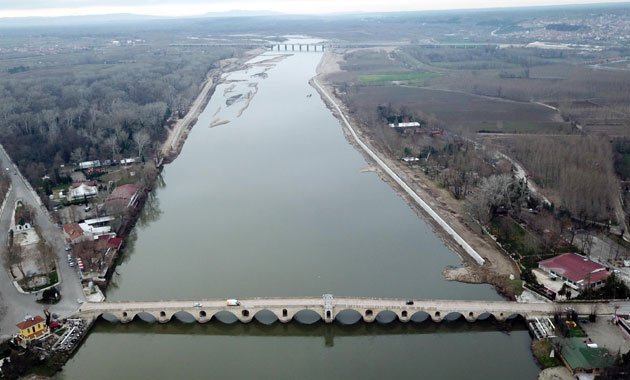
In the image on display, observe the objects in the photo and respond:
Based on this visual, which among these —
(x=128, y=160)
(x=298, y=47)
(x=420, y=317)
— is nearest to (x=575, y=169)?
(x=420, y=317)

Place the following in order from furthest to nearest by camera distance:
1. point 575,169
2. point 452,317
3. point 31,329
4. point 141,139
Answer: point 141,139 → point 575,169 → point 452,317 → point 31,329

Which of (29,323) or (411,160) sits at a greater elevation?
(29,323)

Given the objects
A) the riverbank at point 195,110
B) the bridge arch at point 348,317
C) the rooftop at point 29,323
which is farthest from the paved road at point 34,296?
the riverbank at point 195,110

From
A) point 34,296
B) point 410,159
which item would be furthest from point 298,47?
point 34,296

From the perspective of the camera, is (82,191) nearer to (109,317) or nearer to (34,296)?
(34,296)

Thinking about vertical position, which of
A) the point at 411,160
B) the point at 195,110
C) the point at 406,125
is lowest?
the point at 195,110

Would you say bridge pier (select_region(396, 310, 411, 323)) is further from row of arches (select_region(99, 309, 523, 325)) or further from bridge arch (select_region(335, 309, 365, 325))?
bridge arch (select_region(335, 309, 365, 325))

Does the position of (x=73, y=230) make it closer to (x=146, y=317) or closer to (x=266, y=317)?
(x=146, y=317)

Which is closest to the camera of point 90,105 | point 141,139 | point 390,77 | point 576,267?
point 576,267

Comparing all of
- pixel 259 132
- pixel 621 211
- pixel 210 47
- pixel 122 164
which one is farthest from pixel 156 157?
pixel 210 47

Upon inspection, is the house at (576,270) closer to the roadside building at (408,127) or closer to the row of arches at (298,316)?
the row of arches at (298,316)

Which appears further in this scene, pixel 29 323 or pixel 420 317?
pixel 420 317
